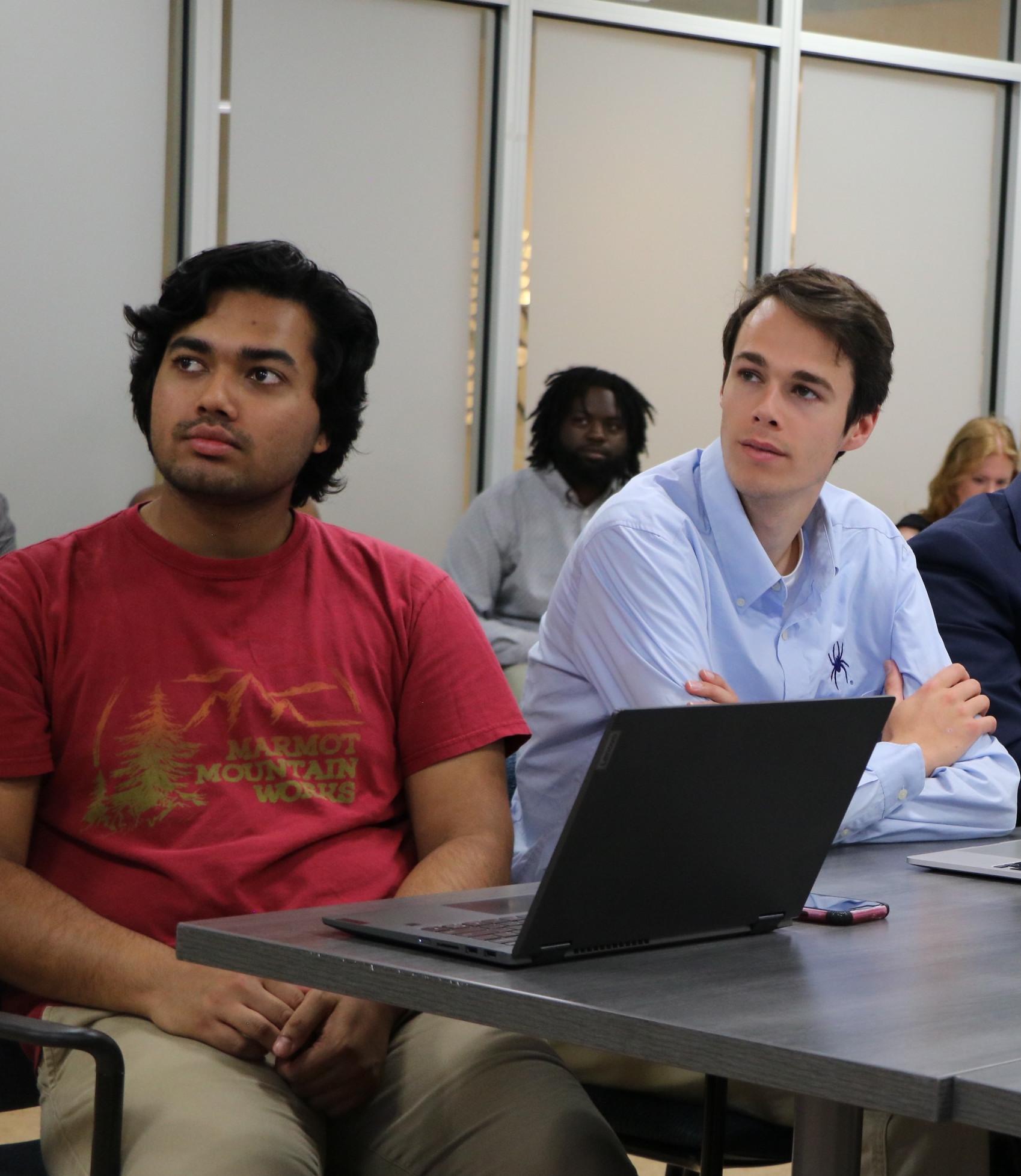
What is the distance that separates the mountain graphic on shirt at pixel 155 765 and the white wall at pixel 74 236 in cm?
333

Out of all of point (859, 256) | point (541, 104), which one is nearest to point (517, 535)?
point (541, 104)

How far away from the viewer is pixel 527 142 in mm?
5684

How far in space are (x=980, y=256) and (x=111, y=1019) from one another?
19.2ft

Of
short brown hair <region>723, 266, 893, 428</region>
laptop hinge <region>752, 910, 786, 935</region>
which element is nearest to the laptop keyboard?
laptop hinge <region>752, 910, 786, 935</region>

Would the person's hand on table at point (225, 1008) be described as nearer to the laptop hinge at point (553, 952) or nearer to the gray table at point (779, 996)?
the gray table at point (779, 996)

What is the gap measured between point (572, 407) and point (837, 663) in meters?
3.25

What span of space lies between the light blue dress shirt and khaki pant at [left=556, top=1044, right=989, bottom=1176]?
0.34 meters

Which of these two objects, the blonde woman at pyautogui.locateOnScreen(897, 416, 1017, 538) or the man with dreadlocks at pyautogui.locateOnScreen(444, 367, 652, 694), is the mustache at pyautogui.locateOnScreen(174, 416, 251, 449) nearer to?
the man with dreadlocks at pyautogui.locateOnScreen(444, 367, 652, 694)

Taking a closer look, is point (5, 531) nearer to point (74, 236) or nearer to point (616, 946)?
point (74, 236)

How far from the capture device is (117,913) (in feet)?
5.47

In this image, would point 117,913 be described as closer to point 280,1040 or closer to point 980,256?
point 280,1040

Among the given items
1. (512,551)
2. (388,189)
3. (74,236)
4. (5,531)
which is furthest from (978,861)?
(388,189)

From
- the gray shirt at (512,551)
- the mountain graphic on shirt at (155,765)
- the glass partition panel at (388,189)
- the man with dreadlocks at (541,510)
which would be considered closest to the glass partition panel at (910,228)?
the man with dreadlocks at (541,510)

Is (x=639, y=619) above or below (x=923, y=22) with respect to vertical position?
below
